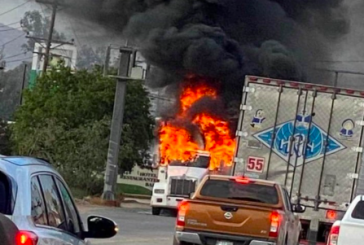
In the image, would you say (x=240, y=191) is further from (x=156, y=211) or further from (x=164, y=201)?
(x=156, y=211)

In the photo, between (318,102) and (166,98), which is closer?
(318,102)

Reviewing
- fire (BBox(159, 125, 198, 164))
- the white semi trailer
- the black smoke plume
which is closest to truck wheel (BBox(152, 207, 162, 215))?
fire (BBox(159, 125, 198, 164))

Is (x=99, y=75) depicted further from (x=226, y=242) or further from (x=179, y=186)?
(x=226, y=242)

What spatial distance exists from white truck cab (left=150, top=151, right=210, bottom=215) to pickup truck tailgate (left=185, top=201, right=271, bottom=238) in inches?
747

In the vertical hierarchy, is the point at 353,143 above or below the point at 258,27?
below

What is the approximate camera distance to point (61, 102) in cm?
4388

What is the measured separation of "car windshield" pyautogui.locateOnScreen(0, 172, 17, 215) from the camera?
5.53 m

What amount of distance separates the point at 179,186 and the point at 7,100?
8091 centimetres

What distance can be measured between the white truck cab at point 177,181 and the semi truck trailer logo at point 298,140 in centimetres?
1388

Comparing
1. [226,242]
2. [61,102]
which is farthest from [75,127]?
[226,242]

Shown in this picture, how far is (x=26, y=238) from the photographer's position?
17.5 ft

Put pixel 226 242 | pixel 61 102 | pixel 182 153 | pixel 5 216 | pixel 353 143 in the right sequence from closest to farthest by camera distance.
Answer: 1. pixel 5 216
2. pixel 226 242
3. pixel 353 143
4. pixel 182 153
5. pixel 61 102

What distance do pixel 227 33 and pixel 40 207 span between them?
129ft

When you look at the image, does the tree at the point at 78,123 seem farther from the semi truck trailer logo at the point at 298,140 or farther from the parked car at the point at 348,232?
the parked car at the point at 348,232
